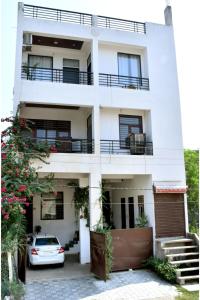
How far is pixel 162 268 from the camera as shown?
37.5 feet

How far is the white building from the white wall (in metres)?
0.06

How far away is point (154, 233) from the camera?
43.5ft

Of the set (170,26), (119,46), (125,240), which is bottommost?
(125,240)

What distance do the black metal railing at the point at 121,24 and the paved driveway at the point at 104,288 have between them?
1247 centimetres

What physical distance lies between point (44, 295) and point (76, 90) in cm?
892

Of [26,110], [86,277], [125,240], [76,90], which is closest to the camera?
[86,277]

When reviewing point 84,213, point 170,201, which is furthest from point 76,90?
point 170,201

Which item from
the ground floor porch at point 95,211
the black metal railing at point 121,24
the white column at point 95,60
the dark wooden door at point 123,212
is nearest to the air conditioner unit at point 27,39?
the white column at point 95,60

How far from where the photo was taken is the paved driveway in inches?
375

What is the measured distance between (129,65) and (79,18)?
3638 mm

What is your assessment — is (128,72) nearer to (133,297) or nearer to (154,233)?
(154,233)

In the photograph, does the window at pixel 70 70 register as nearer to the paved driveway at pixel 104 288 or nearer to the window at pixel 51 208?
the window at pixel 51 208

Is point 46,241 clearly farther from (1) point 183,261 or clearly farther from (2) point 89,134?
(1) point 183,261

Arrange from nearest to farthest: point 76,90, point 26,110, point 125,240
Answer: point 125,240, point 76,90, point 26,110
